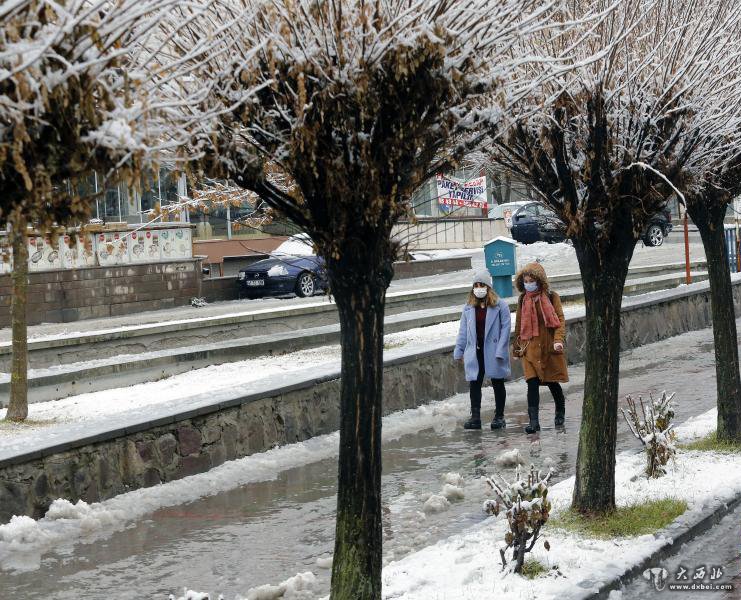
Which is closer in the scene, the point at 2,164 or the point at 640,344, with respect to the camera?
the point at 2,164

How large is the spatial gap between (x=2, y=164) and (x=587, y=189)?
4.84 metres

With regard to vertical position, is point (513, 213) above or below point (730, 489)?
above

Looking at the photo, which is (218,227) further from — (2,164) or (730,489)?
(2,164)

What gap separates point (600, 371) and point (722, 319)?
10.2ft

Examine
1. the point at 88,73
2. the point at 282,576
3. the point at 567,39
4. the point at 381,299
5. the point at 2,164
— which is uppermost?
the point at 567,39

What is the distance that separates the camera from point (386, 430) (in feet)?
40.6

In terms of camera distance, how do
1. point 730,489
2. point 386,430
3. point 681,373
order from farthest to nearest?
point 681,373 < point 386,430 < point 730,489

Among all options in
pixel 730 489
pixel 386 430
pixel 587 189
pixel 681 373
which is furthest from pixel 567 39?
pixel 681 373

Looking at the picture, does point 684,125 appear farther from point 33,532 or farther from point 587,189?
point 33,532

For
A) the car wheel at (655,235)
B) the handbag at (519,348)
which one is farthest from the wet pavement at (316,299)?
the handbag at (519,348)

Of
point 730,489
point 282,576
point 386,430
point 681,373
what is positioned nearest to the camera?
point 282,576

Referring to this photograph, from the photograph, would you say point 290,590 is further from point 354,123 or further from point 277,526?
point 354,123

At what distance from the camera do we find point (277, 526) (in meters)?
8.70

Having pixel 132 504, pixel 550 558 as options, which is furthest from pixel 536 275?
pixel 550 558
